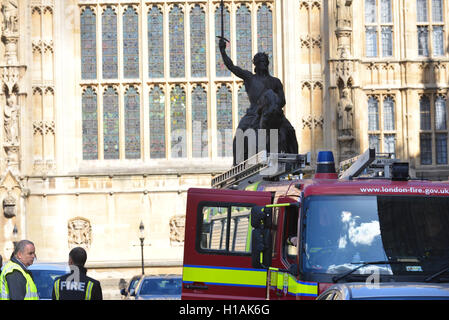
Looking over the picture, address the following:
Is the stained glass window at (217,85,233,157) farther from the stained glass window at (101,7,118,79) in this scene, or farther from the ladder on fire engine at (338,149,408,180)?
the ladder on fire engine at (338,149,408,180)

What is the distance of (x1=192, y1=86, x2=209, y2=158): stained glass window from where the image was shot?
1186 inches

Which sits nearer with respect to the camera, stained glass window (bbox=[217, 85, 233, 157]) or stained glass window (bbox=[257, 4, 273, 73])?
stained glass window (bbox=[217, 85, 233, 157])

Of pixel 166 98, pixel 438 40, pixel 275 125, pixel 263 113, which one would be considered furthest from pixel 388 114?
pixel 275 125

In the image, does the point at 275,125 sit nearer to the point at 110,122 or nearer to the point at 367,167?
the point at 367,167

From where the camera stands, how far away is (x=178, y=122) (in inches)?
1190

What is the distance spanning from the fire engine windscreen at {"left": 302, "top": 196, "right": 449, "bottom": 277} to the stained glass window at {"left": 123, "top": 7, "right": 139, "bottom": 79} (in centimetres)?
2094

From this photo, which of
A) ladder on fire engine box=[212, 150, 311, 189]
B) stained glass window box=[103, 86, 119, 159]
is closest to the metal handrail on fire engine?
ladder on fire engine box=[212, 150, 311, 189]

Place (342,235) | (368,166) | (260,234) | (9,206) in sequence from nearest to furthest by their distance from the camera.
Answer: (342,235), (260,234), (368,166), (9,206)

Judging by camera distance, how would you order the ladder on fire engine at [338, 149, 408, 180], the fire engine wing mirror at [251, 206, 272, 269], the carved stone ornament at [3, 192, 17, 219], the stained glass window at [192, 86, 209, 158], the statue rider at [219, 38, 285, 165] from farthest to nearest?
the stained glass window at [192, 86, 209, 158], the carved stone ornament at [3, 192, 17, 219], the statue rider at [219, 38, 285, 165], the ladder on fire engine at [338, 149, 408, 180], the fire engine wing mirror at [251, 206, 272, 269]

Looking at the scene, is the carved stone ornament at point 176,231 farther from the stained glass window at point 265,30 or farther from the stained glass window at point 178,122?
the stained glass window at point 265,30

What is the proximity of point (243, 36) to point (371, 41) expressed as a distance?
3.62 m

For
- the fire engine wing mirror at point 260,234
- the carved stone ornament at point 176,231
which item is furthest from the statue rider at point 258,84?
the carved stone ornament at point 176,231

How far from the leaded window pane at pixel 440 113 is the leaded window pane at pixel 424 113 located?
225 mm
